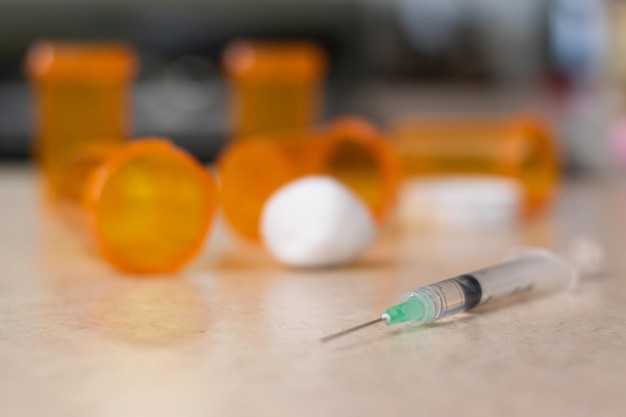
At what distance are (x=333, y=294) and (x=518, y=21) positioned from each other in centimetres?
169

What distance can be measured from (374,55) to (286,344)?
5.60ft

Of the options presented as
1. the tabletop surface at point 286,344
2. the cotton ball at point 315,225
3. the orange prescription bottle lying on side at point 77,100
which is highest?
the orange prescription bottle lying on side at point 77,100

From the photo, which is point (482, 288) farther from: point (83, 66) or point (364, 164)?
point (83, 66)

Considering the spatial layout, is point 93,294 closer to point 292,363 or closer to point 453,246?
point 292,363

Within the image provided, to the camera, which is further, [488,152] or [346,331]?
[488,152]

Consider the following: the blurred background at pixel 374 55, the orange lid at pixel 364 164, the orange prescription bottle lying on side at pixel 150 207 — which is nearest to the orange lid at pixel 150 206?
the orange prescription bottle lying on side at pixel 150 207

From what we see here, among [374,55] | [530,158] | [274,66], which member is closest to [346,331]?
[530,158]

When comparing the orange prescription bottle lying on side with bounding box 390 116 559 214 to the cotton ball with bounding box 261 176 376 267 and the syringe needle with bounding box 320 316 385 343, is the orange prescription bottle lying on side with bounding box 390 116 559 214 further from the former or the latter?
the syringe needle with bounding box 320 316 385 343

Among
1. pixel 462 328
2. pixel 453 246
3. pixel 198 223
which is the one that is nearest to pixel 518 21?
pixel 453 246

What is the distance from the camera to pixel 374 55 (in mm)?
2174

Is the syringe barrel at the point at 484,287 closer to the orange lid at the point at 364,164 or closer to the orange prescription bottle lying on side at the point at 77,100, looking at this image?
the orange lid at the point at 364,164

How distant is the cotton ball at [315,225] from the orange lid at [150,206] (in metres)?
0.06

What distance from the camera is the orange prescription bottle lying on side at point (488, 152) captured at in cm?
107

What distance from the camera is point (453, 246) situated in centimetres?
90
